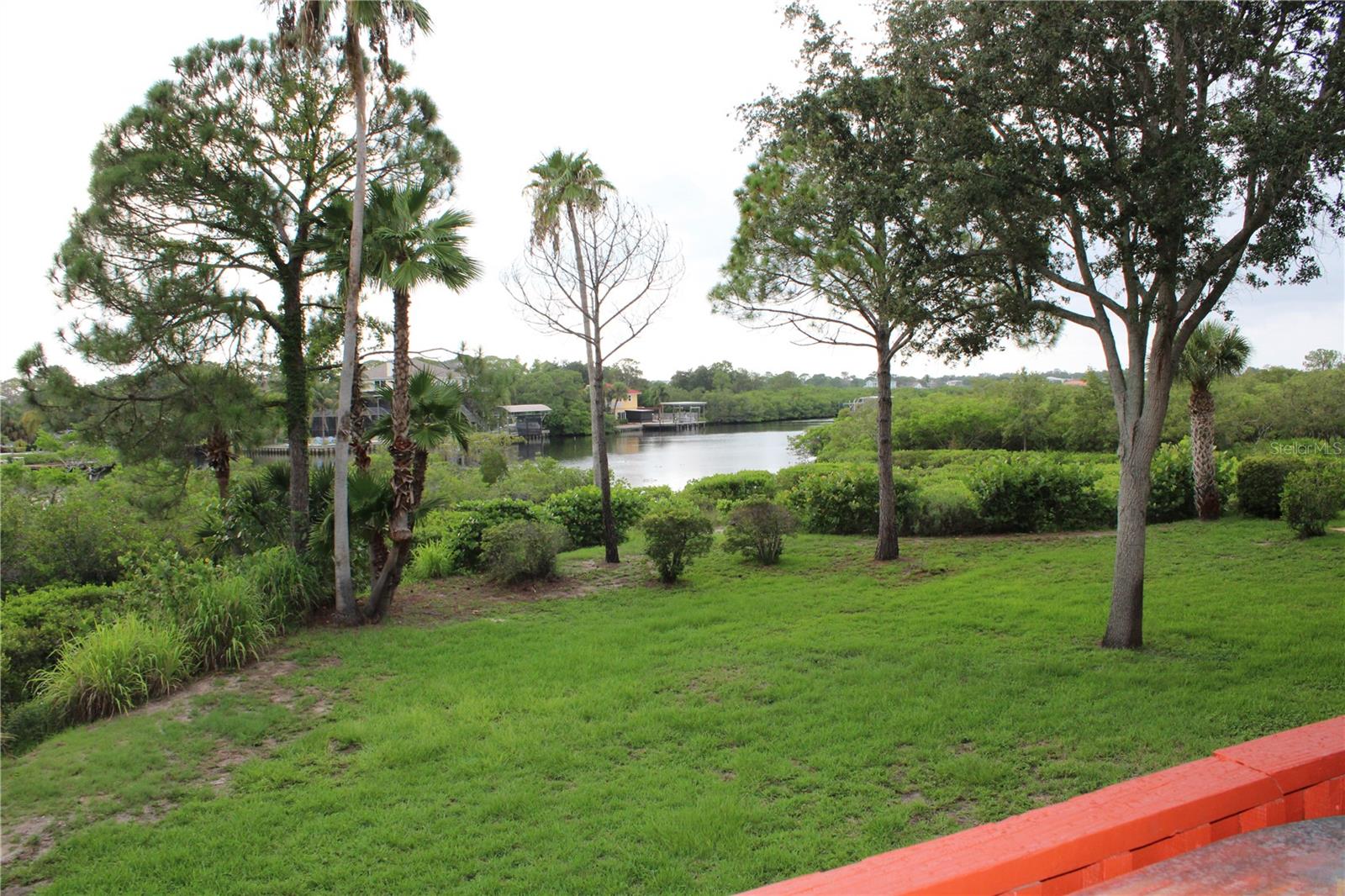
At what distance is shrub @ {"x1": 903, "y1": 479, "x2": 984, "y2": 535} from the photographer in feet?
43.5

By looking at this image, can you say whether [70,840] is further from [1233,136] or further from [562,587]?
[1233,136]

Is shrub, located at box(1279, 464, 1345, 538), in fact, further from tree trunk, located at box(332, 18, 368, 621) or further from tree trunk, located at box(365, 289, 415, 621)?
tree trunk, located at box(332, 18, 368, 621)

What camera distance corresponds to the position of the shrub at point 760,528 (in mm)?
11234

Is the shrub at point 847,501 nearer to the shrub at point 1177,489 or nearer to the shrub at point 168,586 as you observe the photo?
the shrub at point 1177,489

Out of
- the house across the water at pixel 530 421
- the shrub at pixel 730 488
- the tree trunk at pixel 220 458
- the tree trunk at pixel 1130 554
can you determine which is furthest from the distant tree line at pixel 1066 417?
the house across the water at pixel 530 421

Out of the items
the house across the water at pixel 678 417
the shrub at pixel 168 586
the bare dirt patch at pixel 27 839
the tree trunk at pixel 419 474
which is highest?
the house across the water at pixel 678 417

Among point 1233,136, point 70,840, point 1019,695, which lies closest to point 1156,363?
point 1233,136

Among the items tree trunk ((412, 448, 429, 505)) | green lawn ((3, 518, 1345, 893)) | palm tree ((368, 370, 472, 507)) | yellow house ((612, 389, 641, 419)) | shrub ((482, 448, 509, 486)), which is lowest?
green lawn ((3, 518, 1345, 893))

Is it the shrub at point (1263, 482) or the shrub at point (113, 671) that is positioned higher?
the shrub at point (1263, 482)

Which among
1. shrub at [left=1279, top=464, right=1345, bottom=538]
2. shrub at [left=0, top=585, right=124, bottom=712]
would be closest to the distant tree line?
shrub at [left=1279, top=464, right=1345, bottom=538]

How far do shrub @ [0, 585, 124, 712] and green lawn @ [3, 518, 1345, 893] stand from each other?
1.65 meters

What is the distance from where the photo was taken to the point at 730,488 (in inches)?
711

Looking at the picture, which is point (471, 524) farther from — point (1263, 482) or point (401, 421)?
point (1263, 482)

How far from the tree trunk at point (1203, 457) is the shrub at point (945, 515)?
12.2 ft
